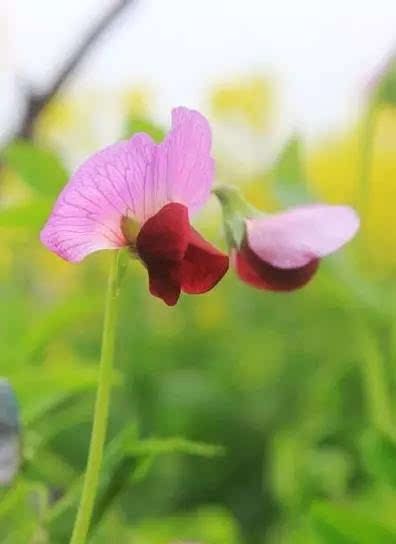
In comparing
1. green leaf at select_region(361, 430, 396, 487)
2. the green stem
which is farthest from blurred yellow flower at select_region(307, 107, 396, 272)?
the green stem

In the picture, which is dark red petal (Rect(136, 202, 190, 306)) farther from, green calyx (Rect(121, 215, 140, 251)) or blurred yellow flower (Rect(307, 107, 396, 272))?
blurred yellow flower (Rect(307, 107, 396, 272))

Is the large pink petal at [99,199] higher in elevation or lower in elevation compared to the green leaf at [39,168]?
higher

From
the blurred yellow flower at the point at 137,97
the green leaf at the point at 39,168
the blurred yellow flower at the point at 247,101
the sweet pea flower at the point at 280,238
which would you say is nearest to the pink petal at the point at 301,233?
the sweet pea flower at the point at 280,238

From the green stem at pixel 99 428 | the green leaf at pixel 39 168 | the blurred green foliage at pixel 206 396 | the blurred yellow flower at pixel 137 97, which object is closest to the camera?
the green stem at pixel 99 428

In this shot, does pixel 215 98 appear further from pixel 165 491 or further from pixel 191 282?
pixel 191 282

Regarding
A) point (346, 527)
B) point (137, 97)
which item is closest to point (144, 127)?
point (346, 527)

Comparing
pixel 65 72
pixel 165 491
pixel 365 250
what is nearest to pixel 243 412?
pixel 165 491

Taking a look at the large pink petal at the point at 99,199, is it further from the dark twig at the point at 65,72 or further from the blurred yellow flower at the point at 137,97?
the blurred yellow flower at the point at 137,97
